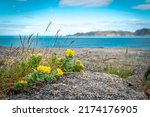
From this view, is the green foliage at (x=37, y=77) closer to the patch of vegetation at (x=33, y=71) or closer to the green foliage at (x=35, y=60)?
the patch of vegetation at (x=33, y=71)

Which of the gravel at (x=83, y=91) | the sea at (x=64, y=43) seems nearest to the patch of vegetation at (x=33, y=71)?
the gravel at (x=83, y=91)

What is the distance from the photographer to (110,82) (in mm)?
6848

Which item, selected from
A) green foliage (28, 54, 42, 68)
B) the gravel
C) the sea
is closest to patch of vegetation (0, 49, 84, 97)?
green foliage (28, 54, 42, 68)

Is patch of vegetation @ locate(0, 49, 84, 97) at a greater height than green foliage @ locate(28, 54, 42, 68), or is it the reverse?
green foliage @ locate(28, 54, 42, 68)

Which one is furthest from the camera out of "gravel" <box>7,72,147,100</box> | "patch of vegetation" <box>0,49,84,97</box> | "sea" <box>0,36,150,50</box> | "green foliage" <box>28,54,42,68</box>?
"sea" <box>0,36,150,50</box>

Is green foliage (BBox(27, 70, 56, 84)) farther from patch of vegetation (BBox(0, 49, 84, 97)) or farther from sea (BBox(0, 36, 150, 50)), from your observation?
sea (BBox(0, 36, 150, 50))

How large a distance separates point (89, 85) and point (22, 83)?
4.24ft

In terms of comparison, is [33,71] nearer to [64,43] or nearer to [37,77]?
[37,77]

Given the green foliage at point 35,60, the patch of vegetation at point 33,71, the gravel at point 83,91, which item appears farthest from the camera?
the green foliage at point 35,60

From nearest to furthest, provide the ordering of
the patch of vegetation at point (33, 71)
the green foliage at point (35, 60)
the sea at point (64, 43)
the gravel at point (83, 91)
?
the gravel at point (83, 91), the patch of vegetation at point (33, 71), the green foliage at point (35, 60), the sea at point (64, 43)

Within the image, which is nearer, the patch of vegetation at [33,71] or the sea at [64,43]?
the patch of vegetation at [33,71]

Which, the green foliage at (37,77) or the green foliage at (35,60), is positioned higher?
the green foliage at (35,60)

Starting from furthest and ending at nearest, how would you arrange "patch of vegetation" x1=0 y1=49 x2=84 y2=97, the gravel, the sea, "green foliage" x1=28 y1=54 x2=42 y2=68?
the sea, "green foliage" x1=28 y1=54 x2=42 y2=68, "patch of vegetation" x1=0 y1=49 x2=84 y2=97, the gravel

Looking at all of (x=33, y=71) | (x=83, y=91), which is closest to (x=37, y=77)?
(x=33, y=71)
